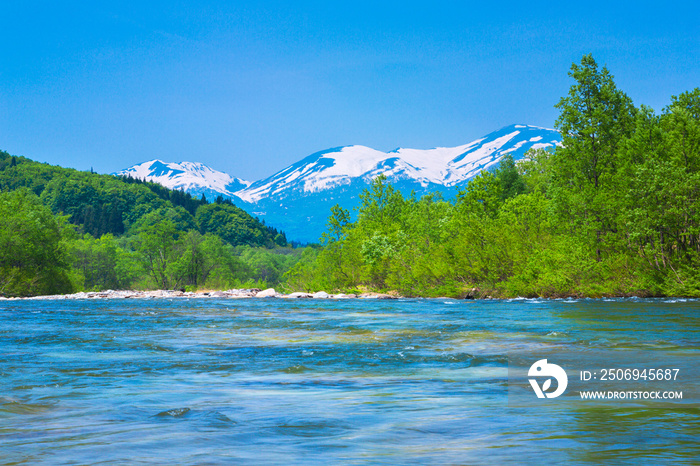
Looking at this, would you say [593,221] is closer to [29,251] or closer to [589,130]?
[589,130]

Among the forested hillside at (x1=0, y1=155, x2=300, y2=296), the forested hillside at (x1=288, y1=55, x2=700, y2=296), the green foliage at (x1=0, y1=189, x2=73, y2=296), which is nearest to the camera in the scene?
the forested hillside at (x1=288, y1=55, x2=700, y2=296)

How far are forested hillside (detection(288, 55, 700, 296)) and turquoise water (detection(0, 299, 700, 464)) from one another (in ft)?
78.0

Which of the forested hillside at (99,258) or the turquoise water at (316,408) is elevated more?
the forested hillside at (99,258)

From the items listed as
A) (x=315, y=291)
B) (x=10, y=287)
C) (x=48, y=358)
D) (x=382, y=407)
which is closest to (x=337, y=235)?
(x=315, y=291)

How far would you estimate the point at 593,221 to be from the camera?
44.7 m

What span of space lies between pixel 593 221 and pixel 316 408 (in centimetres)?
4094

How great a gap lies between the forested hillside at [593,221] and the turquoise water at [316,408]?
23.8 meters

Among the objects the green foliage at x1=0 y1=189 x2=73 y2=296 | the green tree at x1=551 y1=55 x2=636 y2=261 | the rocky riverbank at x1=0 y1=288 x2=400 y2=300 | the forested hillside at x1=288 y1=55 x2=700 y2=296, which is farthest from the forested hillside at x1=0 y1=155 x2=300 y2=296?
the green tree at x1=551 y1=55 x2=636 y2=261

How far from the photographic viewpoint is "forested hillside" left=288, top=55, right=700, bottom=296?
126ft

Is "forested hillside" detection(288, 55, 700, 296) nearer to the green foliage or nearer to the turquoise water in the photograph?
the turquoise water

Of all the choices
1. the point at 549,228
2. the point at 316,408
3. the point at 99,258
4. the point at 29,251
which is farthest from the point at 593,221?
the point at 99,258

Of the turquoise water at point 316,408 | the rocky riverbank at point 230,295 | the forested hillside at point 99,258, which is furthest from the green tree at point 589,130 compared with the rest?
the forested hillside at point 99,258

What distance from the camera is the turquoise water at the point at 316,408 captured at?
5.79 m

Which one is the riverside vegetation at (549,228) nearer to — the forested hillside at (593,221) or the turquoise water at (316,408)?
the forested hillside at (593,221)
